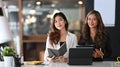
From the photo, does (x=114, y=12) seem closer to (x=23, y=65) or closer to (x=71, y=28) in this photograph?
(x=71, y=28)

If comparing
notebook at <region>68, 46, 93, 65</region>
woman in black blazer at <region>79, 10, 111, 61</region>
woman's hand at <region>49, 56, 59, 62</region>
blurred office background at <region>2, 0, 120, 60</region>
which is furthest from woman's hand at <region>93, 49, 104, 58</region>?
blurred office background at <region>2, 0, 120, 60</region>

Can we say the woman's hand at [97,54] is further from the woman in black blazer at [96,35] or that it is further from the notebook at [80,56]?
the notebook at [80,56]

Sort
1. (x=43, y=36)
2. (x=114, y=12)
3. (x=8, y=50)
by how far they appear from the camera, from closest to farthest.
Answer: (x=8, y=50), (x=114, y=12), (x=43, y=36)

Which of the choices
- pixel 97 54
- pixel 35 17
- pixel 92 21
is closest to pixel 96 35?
pixel 92 21

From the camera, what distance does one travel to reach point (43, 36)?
16.4 ft

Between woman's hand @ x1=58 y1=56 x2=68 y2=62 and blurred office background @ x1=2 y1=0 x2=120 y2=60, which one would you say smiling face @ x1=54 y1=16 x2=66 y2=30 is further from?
blurred office background @ x1=2 y1=0 x2=120 y2=60

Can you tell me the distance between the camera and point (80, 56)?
2777 millimetres

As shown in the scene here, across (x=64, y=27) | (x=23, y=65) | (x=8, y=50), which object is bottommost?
(x=23, y=65)

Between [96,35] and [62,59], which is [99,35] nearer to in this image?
[96,35]

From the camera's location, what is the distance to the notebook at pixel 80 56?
A: 8.96 ft

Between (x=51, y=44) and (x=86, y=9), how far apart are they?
170 centimetres

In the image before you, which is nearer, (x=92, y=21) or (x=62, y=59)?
(x=62, y=59)

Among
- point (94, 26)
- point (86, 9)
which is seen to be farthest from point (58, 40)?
point (86, 9)

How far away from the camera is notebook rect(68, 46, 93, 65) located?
Result: 2.73m
